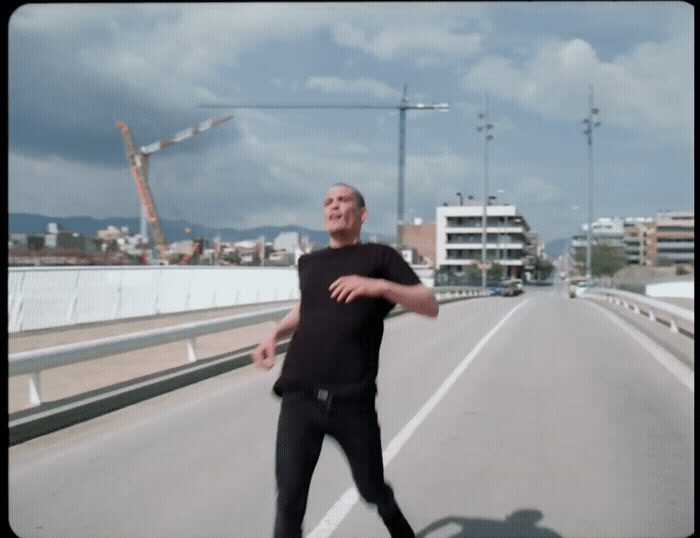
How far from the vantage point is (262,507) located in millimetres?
5555

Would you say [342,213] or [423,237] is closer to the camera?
[342,213]

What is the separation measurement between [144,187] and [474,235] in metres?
87.9

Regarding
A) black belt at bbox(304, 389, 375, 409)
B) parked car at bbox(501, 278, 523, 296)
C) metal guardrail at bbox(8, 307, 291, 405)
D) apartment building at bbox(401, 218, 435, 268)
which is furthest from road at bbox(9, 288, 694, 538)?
apartment building at bbox(401, 218, 435, 268)

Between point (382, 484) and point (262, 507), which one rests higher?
point (382, 484)

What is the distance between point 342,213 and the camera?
365 centimetres

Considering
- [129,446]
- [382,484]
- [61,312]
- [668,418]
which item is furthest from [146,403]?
[61,312]

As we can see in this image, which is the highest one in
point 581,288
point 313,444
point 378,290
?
point 378,290

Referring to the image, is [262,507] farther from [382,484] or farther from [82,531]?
[382,484]

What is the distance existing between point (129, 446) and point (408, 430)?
2611mm

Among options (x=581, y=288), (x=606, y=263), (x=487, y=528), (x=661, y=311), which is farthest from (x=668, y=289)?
(x=606, y=263)

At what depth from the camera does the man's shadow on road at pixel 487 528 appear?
4.98m

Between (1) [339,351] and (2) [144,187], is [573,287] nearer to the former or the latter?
(2) [144,187]

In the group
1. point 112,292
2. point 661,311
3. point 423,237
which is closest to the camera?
point 112,292

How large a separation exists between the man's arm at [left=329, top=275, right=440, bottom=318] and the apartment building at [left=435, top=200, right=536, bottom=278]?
6022 inches
